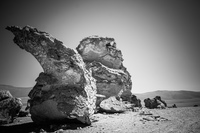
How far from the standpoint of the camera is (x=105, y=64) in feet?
49.6

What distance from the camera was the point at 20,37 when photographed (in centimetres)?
657

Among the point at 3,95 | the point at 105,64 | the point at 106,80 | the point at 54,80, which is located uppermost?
the point at 105,64

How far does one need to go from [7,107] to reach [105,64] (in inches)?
462

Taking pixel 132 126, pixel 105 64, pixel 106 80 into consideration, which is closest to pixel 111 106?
pixel 106 80

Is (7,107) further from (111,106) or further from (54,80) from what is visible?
(111,106)

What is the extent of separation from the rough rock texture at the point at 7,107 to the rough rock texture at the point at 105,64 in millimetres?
8053

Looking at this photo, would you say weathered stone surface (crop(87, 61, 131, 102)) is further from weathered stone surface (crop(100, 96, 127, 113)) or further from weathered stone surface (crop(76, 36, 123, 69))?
weathered stone surface (crop(100, 96, 127, 113))

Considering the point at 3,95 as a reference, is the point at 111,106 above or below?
below

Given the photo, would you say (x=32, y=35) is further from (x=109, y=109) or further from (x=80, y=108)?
(x=109, y=109)

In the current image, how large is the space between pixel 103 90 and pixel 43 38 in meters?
9.44

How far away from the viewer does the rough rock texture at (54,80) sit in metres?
6.39

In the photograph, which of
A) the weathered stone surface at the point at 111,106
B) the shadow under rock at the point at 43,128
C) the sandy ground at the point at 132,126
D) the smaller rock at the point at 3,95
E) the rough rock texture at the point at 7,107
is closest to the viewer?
the sandy ground at the point at 132,126

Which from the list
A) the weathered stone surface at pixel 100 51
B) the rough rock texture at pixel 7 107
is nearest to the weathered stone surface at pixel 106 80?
the weathered stone surface at pixel 100 51

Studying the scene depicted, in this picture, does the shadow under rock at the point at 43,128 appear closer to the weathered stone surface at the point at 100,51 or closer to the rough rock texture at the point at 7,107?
the rough rock texture at the point at 7,107
